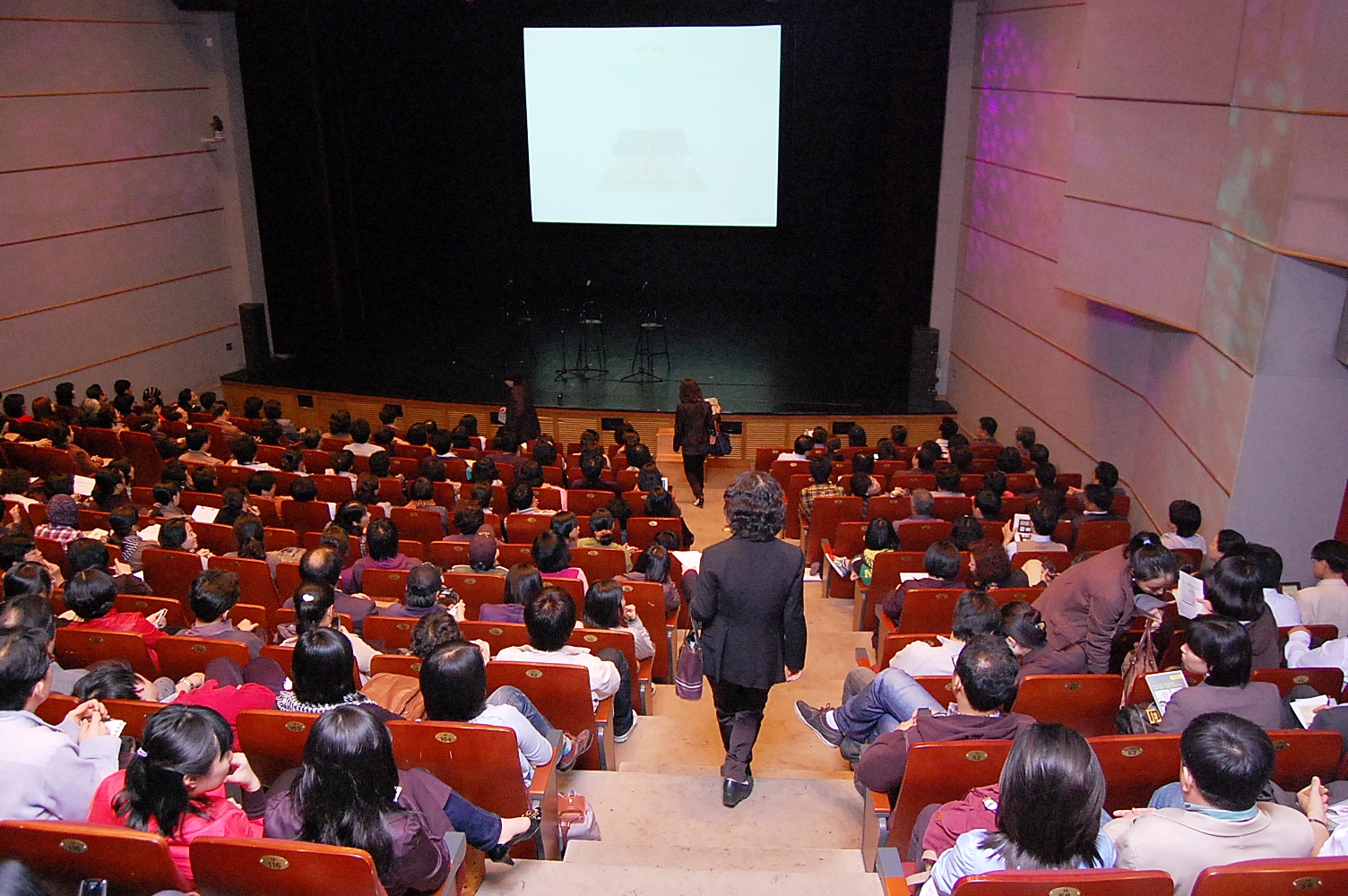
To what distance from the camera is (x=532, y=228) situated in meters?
14.1

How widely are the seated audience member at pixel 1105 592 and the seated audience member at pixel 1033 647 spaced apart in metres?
0.19

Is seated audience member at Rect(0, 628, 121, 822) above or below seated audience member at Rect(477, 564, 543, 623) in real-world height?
above

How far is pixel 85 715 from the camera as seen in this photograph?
284 cm

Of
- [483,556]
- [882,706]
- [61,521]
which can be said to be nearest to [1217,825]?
[882,706]

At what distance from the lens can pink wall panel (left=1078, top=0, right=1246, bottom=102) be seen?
5863 mm

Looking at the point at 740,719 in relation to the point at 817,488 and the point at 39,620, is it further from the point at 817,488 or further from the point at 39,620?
the point at 817,488

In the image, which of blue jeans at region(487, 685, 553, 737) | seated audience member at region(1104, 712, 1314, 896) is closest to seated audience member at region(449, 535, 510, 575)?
blue jeans at region(487, 685, 553, 737)

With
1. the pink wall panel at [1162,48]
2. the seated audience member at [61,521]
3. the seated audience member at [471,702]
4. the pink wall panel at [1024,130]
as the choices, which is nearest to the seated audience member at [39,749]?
the seated audience member at [471,702]

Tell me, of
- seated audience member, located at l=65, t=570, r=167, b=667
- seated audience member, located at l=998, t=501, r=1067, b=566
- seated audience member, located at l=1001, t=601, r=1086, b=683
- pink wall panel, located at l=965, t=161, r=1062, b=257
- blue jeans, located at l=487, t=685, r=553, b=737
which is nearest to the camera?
blue jeans, located at l=487, t=685, r=553, b=737

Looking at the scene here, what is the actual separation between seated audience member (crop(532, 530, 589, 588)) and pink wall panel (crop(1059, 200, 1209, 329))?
444 cm

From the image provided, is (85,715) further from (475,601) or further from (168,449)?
(168,449)

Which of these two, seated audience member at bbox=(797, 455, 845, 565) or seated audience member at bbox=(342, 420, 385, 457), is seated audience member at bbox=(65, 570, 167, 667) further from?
seated audience member at bbox=(797, 455, 845, 565)

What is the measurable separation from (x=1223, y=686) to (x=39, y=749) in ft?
11.1

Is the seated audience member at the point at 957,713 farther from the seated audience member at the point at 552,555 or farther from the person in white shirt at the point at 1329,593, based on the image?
the person in white shirt at the point at 1329,593
